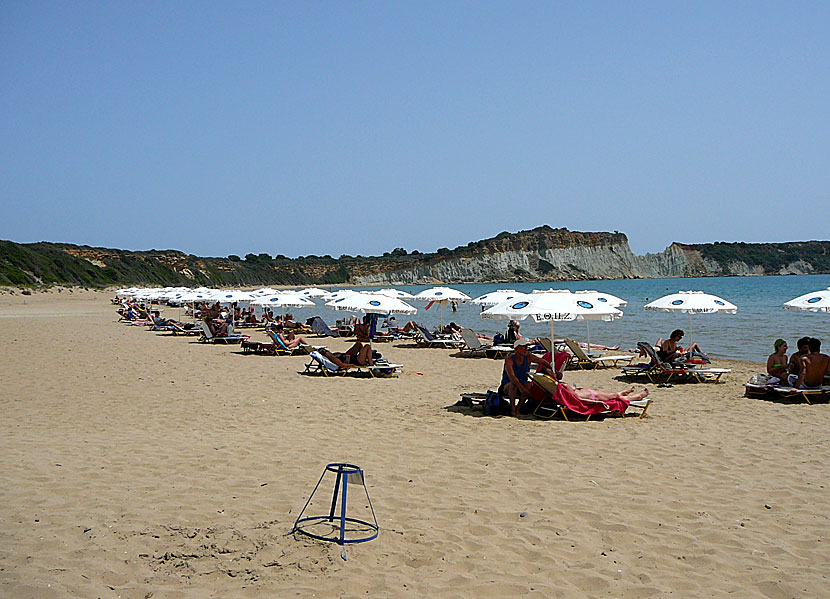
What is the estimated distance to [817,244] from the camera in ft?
462

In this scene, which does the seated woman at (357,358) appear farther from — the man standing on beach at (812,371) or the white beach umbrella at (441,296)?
the white beach umbrella at (441,296)

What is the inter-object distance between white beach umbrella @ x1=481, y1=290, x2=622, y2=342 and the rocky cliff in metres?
68.3

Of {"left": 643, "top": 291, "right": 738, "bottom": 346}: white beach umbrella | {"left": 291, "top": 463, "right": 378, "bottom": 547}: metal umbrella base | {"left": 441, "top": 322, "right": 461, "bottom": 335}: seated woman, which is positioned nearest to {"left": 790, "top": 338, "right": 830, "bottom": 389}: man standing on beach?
{"left": 643, "top": 291, "right": 738, "bottom": 346}: white beach umbrella

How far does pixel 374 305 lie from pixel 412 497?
9.48 metres

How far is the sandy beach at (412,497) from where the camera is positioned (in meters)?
3.81

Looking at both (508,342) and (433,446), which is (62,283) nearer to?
(508,342)

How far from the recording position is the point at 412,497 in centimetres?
527

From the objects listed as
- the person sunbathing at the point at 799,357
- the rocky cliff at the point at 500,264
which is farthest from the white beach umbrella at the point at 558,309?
the rocky cliff at the point at 500,264

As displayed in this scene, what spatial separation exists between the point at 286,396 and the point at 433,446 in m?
3.93

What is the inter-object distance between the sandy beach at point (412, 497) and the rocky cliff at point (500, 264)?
7017cm

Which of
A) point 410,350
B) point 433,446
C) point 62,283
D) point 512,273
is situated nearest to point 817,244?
point 512,273

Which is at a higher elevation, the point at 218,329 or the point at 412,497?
the point at 218,329

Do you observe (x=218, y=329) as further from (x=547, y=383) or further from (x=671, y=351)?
(x=547, y=383)

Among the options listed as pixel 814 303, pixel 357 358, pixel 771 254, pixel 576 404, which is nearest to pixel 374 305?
pixel 357 358
